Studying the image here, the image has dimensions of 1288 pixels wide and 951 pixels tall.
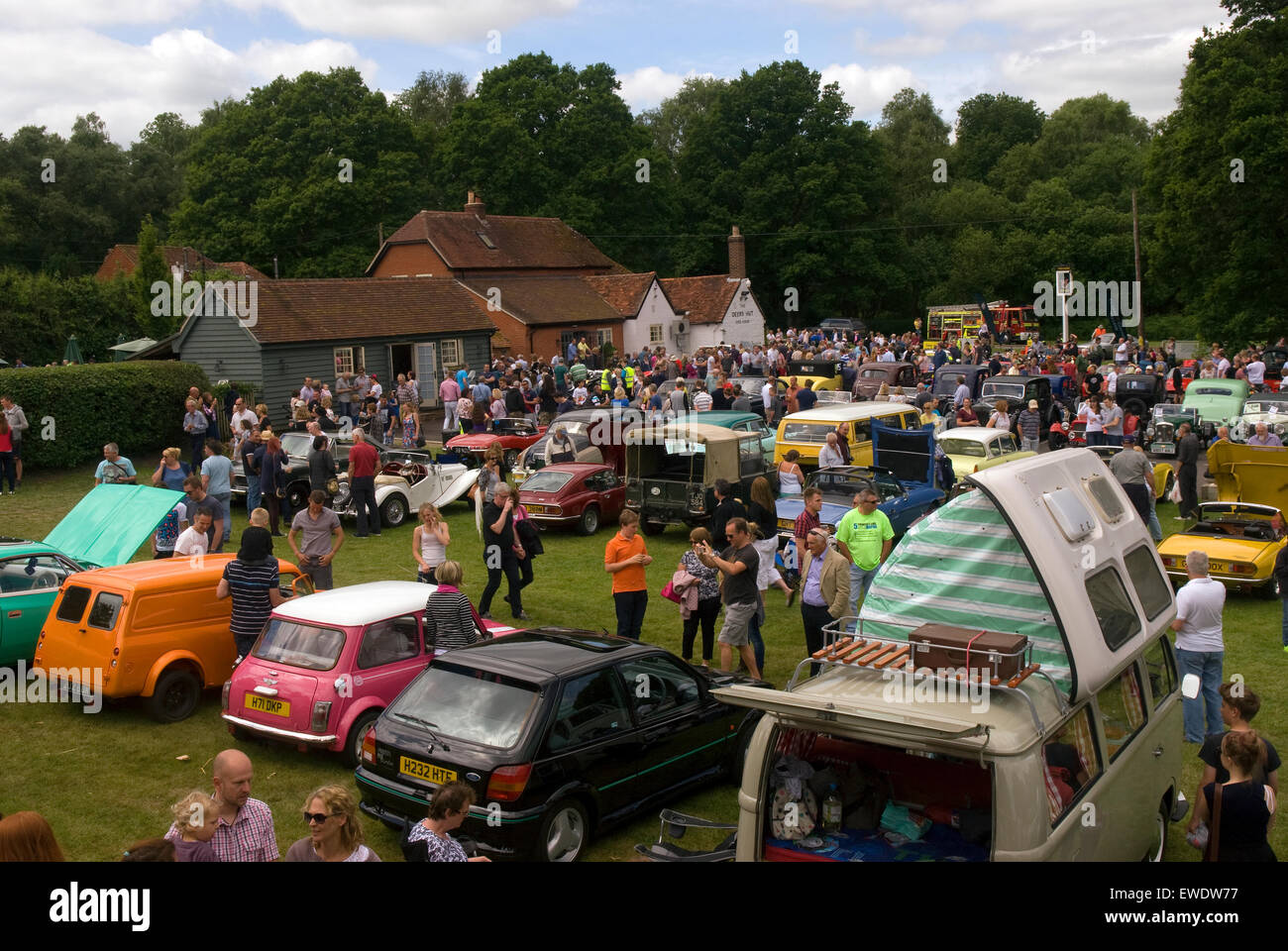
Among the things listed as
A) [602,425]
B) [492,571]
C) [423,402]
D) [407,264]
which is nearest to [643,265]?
[407,264]

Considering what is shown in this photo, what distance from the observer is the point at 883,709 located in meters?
5.41

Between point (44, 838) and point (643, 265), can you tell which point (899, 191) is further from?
point (44, 838)

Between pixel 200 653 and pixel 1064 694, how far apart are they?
26.8ft

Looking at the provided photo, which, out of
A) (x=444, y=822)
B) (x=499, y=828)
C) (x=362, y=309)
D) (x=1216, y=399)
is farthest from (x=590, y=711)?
(x=362, y=309)

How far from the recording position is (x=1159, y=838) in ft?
23.4

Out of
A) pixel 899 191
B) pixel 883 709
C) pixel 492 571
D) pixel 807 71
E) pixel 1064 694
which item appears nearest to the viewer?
pixel 883 709

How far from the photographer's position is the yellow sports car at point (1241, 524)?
14031 millimetres

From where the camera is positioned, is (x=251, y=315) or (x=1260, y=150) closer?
(x=251, y=315)

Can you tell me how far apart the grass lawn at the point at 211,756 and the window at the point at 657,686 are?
0.83 metres

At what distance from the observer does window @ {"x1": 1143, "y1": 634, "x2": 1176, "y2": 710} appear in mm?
7070

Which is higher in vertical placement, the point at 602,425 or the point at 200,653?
the point at 602,425

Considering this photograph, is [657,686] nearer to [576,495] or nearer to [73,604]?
[73,604]

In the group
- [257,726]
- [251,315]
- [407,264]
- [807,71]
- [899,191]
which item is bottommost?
[257,726]

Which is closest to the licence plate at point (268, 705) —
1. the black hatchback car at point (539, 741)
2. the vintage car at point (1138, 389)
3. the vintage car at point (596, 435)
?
the black hatchback car at point (539, 741)
